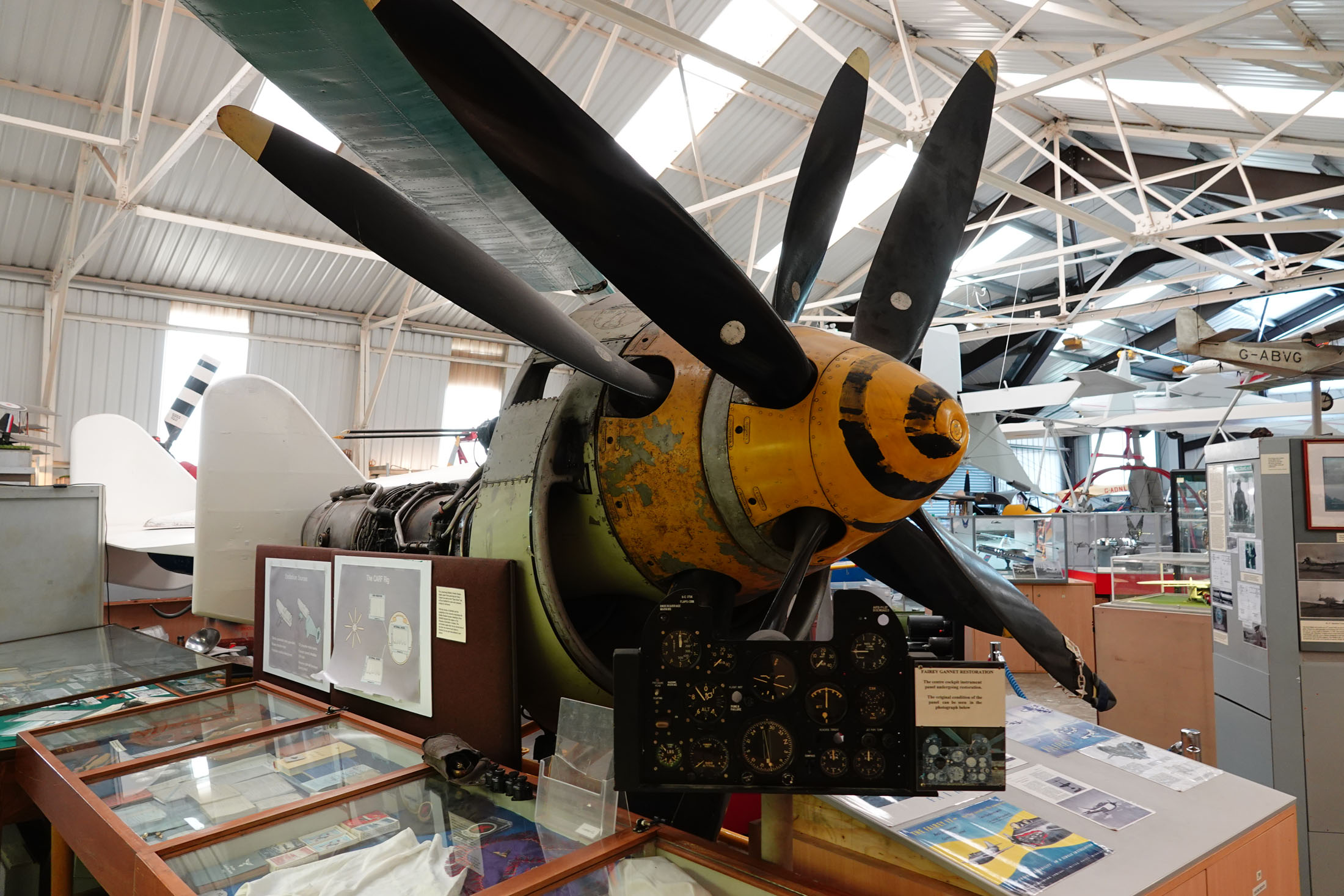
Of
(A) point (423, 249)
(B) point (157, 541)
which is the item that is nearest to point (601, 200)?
(A) point (423, 249)

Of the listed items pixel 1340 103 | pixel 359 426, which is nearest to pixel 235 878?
pixel 1340 103

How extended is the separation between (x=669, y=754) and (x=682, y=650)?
0.57 feet

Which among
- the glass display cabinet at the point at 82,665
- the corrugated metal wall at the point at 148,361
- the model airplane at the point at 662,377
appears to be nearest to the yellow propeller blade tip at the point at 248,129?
the model airplane at the point at 662,377

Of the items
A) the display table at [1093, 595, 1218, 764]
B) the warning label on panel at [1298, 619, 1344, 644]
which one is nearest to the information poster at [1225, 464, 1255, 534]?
the warning label on panel at [1298, 619, 1344, 644]

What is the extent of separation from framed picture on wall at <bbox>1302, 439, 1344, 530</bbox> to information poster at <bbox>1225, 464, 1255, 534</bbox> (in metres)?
0.29

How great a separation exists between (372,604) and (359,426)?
16085 mm

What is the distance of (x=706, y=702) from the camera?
52.5 inches

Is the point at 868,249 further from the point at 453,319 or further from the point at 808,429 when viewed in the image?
the point at 808,429

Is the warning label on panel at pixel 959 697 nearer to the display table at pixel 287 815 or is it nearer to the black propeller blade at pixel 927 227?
the display table at pixel 287 815

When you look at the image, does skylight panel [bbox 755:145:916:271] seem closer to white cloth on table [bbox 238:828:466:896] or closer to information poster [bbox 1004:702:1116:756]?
information poster [bbox 1004:702:1116:756]

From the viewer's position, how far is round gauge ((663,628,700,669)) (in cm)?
135

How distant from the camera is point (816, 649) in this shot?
1318mm

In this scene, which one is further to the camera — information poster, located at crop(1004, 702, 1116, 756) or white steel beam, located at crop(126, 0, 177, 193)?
white steel beam, located at crop(126, 0, 177, 193)

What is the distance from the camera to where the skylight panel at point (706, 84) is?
12.1 m
